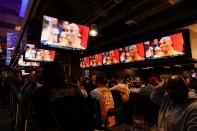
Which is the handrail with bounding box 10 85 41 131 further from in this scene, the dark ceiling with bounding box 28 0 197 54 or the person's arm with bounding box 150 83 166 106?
the dark ceiling with bounding box 28 0 197 54

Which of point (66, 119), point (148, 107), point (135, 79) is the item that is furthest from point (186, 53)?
point (66, 119)

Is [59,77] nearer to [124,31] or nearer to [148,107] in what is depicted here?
[148,107]

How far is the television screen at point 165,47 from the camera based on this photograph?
7141mm

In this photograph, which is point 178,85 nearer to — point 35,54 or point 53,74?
point 53,74

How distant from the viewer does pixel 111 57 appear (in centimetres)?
1060

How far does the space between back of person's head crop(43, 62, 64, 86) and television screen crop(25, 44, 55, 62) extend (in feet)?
15.4

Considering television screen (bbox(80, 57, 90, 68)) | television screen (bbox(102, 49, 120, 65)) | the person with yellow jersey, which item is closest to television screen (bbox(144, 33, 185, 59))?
television screen (bbox(102, 49, 120, 65))

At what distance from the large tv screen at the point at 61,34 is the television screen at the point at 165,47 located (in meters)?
3.81

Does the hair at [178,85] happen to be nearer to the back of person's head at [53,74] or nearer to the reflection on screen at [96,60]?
the back of person's head at [53,74]

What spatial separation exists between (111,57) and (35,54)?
15.2ft

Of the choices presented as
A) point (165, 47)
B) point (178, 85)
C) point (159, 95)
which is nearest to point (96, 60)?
point (165, 47)

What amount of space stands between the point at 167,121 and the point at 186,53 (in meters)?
5.62

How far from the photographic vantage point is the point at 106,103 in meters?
5.18

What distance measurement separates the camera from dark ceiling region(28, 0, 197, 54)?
6438mm
